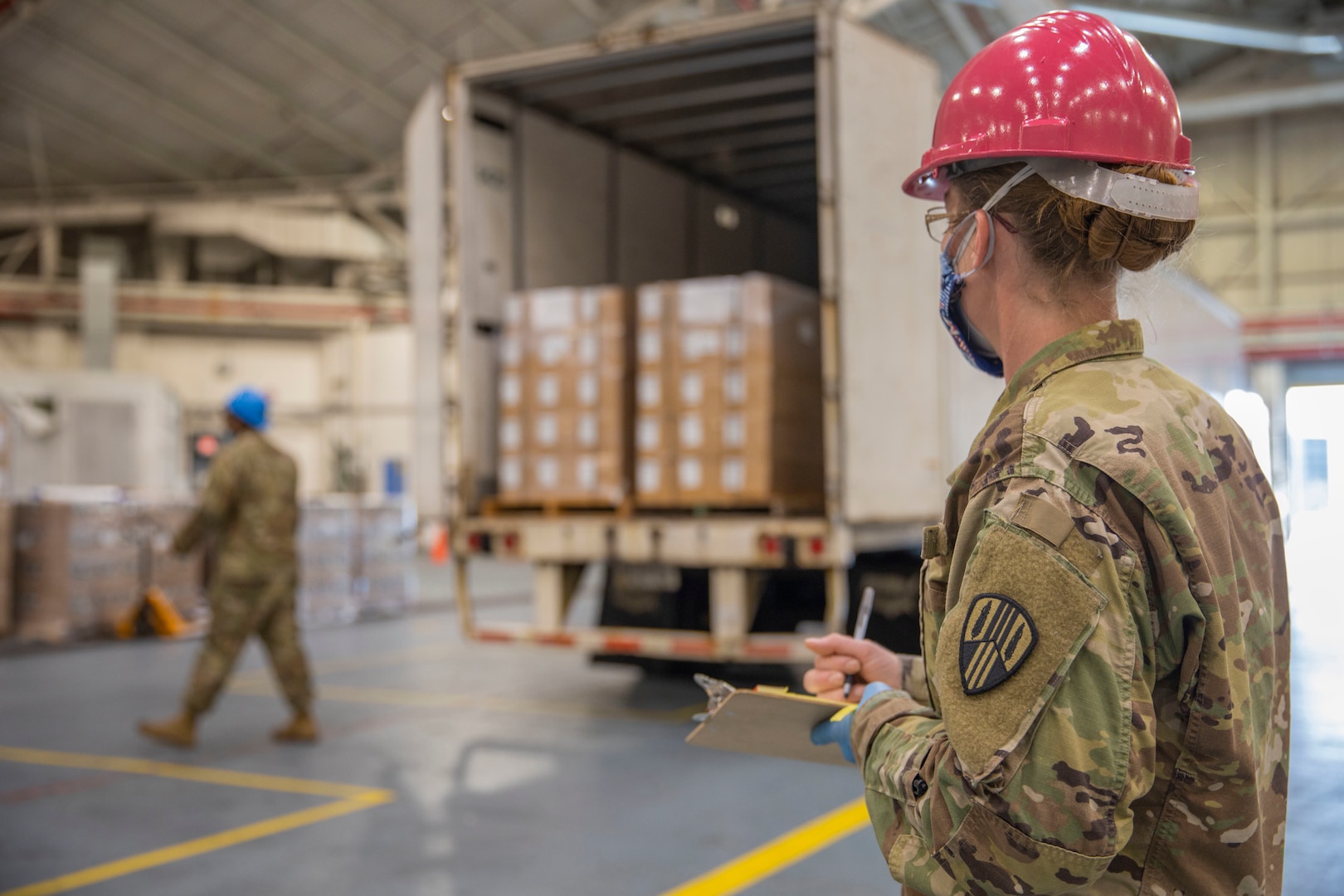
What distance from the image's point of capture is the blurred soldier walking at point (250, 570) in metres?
5.96

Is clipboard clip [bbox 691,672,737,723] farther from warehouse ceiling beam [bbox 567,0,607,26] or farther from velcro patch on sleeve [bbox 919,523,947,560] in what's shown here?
warehouse ceiling beam [bbox 567,0,607,26]

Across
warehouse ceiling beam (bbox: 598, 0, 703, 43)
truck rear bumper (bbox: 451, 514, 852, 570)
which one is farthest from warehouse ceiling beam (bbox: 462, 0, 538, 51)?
truck rear bumper (bbox: 451, 514, 852, 570)

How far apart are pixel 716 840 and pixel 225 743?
322 centimetres

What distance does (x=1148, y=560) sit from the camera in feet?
3.64

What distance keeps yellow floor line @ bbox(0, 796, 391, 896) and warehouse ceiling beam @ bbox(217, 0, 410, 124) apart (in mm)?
15146

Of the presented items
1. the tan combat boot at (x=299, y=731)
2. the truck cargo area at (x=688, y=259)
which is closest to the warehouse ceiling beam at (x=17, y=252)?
the truck cargo area at (x=688, y=259)

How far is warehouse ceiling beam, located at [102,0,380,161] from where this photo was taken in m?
17.2

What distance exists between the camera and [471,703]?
718 centimetres

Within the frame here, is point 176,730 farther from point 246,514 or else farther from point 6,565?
point 6,565

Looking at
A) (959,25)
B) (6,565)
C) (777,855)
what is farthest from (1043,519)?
(959,25)

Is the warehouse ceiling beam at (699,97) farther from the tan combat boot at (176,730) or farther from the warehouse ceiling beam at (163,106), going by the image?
the warehouse ceiling beam at (163,106)

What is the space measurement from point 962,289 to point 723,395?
450 centimetres

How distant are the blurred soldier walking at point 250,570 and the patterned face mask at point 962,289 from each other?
5.21 meters

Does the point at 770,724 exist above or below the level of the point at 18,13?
below
